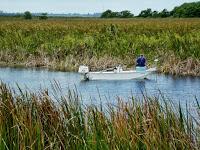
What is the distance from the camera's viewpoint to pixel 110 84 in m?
33.4

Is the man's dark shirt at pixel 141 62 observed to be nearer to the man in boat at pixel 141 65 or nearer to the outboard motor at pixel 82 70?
the man in boat at pixel 141 65

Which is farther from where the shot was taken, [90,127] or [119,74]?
[119,74]

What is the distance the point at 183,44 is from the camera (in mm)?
37875

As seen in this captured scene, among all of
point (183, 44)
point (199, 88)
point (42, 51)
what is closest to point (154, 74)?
point (183, 44)

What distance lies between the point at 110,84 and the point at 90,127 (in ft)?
79.2

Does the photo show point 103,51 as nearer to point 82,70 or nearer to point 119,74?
point 119,74

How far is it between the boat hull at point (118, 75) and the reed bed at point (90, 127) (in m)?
23.5

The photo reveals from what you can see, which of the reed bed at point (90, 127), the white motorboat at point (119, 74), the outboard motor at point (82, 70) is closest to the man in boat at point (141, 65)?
the white motorboat at point (119, 74)

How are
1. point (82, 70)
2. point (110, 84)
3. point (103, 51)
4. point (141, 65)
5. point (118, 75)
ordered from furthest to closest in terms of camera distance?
point (103, 51), point (141, 65), point (118, 75), point (110, 84), point (82, 70)

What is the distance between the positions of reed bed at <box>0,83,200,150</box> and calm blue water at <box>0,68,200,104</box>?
57.4ft

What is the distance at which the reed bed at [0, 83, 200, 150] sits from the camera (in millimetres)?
8273

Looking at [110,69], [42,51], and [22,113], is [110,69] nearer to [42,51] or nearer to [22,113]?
[42,51]

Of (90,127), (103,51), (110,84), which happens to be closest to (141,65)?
(110,84)

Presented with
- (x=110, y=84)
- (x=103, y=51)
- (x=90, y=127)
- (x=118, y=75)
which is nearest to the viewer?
(x=90, y=127)
